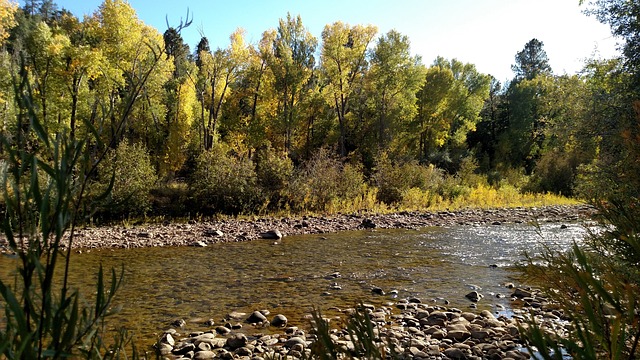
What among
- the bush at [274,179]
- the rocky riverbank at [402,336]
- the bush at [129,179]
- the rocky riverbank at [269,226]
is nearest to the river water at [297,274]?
the rocky riverbank at [402,336]

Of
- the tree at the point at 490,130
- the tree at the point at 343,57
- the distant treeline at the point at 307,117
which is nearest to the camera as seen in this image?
the distant treeline at the point at 307,117

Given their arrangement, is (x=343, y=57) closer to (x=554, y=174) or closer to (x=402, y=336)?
(x=554, y=174)

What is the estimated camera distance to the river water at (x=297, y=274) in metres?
7.83

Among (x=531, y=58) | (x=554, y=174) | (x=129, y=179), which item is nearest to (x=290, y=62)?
(x=129, y=179)

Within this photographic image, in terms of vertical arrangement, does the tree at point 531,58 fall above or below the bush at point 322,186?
above

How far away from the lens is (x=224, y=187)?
66.9ft

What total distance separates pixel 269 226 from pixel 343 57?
1930 centimetres

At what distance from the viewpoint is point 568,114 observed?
8.61 meters

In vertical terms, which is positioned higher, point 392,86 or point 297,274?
point 392,86

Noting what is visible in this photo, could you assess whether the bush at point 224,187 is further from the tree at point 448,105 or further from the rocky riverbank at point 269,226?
the tree at point 448,105

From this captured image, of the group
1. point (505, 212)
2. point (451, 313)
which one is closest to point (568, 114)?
point (451, 313)

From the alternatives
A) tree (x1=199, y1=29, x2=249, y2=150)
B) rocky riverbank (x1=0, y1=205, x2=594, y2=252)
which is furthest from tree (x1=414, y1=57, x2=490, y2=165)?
tree (x1=199, y1=29, x2=249, y2=150)

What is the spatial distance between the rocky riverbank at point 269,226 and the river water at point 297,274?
3.22 feet

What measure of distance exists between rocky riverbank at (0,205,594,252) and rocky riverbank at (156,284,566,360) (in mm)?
7686
